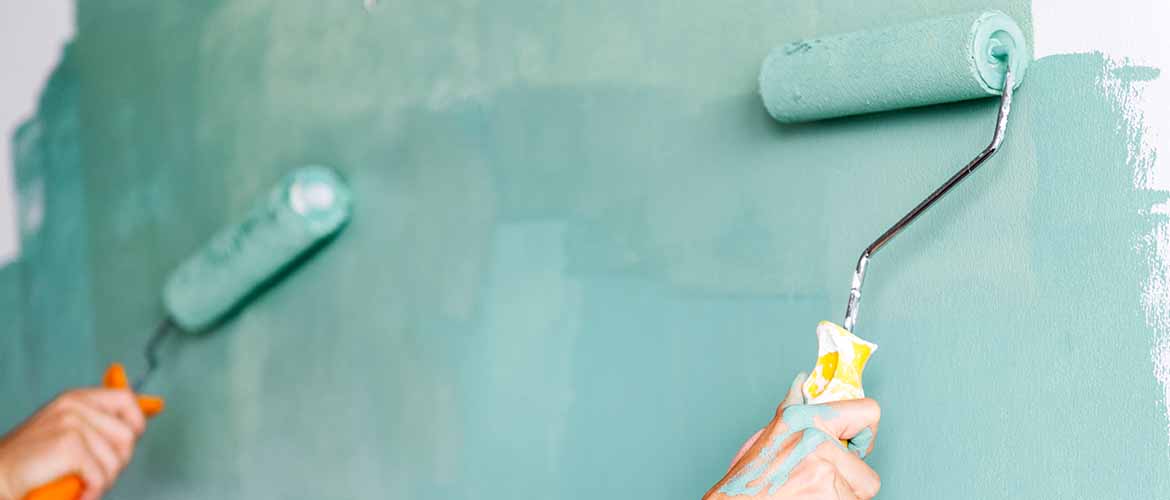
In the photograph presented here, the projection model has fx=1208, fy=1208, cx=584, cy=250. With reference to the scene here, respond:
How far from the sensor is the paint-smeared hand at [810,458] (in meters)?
0.82

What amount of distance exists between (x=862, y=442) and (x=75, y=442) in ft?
Answer: 2.97

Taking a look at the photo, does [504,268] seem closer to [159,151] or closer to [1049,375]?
[1049,375]

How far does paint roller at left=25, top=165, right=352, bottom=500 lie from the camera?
1395 millimetres

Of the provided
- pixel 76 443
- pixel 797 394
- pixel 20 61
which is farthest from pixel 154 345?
pixel 797 394

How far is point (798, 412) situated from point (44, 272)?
4.74ft

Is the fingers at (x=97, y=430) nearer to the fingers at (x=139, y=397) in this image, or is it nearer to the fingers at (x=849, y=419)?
the fingers at (x=139, y=397)

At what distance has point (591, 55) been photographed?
1191 mm

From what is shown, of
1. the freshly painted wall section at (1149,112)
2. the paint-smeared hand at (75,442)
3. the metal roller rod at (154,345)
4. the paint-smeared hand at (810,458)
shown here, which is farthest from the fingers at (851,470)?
the metal roller rod at (154,345)

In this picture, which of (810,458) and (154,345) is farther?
(154,345)

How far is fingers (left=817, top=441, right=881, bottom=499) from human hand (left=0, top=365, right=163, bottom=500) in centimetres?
80

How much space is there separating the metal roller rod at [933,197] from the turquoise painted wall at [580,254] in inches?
1.6

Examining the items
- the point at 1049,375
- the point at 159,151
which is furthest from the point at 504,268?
the point at 159,151

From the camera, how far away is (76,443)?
4.40 ft

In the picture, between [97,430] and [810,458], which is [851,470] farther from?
[97,430]
